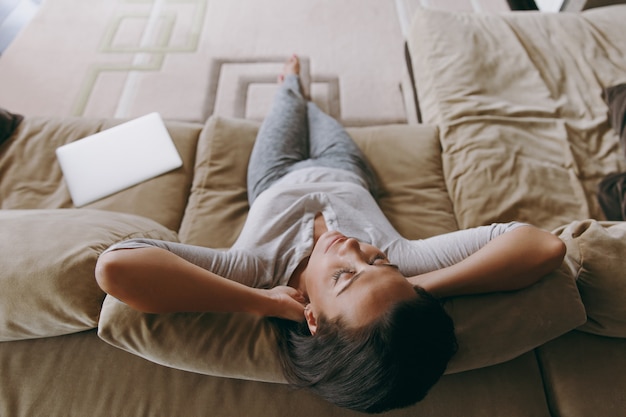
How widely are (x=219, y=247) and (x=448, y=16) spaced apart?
3.84ft

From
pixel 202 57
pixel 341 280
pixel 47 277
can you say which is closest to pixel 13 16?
pixel 202 57

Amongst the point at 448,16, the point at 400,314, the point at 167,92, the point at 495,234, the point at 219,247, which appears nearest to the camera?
the point at 400,314

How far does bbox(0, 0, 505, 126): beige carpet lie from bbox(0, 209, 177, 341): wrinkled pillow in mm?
995

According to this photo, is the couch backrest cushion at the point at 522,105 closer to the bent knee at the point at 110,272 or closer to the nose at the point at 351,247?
the nose at the point at 351,247

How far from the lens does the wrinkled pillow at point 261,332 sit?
744 mm

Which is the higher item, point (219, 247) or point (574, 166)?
point (574, 166)

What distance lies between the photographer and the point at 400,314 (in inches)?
28.3

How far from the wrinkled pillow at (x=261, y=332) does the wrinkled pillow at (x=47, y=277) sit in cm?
6

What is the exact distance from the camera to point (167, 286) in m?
0.74

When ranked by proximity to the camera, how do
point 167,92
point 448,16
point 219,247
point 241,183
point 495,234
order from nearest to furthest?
point 495,234 → point 219,247 → point 241,183 → point 448,16 → point 167,92

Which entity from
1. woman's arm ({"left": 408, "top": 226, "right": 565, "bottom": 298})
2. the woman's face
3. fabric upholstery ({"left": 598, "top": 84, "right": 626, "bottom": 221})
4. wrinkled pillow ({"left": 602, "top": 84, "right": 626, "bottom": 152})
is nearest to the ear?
the woman's face

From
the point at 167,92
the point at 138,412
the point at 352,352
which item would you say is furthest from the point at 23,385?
the point at 167,92

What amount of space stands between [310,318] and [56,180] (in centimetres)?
96

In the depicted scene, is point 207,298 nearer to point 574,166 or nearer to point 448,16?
point 574,166
